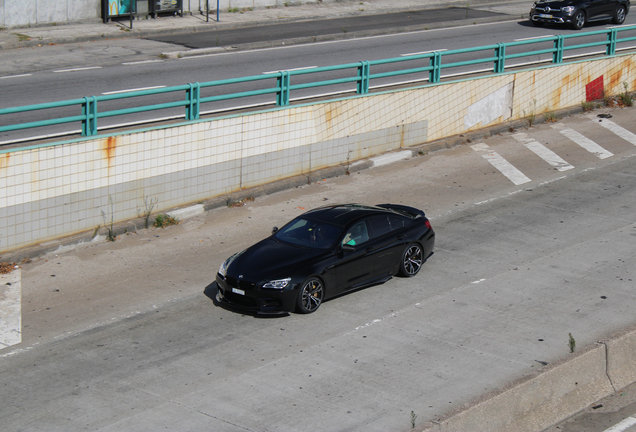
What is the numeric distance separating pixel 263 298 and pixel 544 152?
1070 centimetres

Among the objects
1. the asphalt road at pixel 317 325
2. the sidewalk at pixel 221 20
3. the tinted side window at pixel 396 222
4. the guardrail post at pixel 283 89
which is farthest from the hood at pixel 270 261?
the sidewalk at pixel 221 20

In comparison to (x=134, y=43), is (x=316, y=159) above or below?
below

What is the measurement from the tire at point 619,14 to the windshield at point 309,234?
982 inches

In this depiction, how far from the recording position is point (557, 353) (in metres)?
9.83

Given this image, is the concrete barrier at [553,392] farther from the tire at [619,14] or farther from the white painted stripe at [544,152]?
the tire at [619,14]

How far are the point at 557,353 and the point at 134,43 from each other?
20960 millimetres

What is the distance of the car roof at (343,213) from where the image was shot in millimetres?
11875

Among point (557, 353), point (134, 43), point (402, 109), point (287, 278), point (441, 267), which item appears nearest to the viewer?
point (557, 353)

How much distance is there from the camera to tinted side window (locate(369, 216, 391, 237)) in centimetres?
1198

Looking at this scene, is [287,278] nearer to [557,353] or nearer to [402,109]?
[557,353]

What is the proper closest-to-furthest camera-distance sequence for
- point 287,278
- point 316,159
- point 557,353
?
point 557,353 → point 287,278 → point 316,159

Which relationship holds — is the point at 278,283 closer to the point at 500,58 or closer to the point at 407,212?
the point at 407,212

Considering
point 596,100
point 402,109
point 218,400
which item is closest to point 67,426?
point 218,400

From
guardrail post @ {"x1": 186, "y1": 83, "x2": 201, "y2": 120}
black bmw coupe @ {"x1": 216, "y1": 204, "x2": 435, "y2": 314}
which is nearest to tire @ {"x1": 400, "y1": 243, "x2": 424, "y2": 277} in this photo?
black bmw coupe @ {"x1": 216, "y1": 204, "x2": 435, "y2": 314}
